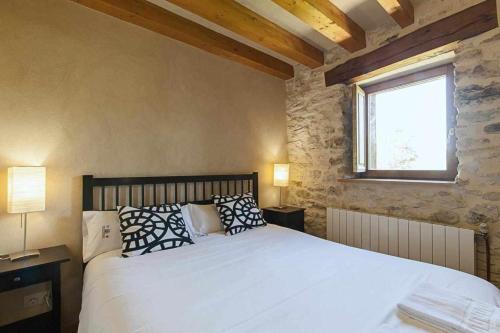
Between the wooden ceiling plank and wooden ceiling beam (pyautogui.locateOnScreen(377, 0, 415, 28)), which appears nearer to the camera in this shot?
the wooden ceiling plank

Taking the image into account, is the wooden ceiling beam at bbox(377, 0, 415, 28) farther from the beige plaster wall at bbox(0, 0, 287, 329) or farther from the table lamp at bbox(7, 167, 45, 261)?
the table lamp at bbox(7, 167, 45, 261)

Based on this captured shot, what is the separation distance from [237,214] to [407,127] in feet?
6.35

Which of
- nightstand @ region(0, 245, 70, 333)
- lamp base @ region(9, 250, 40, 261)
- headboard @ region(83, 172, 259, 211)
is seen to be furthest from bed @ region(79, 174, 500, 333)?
headboard @ region(83, 172, 259, 211)

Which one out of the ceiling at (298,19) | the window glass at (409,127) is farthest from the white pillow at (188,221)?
the window glass at (409,127)

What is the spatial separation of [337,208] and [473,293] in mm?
1607

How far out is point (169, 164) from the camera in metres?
2.39

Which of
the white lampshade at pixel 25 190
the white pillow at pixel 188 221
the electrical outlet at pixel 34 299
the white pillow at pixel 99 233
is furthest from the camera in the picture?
the white pillow at pixel 188 221

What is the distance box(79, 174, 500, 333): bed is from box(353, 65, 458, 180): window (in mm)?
1175

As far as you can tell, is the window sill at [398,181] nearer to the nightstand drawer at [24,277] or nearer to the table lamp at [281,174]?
the table lamp at [281,174]

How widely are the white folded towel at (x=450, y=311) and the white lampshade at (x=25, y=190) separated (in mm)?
2165

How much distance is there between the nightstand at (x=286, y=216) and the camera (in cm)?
285

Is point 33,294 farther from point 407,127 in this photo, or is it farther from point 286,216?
point 407,127

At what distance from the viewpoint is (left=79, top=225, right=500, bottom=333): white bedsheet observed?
98 cm

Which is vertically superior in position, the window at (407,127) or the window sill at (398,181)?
the window at (407,127)
